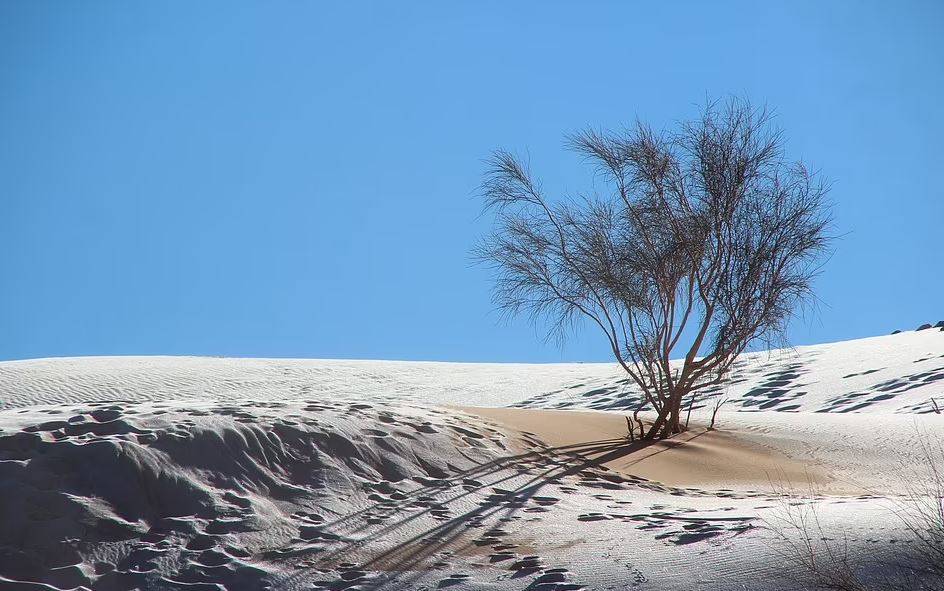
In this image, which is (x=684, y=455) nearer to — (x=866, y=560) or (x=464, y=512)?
(x=464, y=512)

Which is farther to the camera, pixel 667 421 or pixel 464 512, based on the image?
pixel 667 421

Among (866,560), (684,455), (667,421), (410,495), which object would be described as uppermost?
(667,421)

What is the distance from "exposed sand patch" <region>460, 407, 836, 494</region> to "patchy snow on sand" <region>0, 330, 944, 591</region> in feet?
0.15

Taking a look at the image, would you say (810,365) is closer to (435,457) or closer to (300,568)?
(435,457)

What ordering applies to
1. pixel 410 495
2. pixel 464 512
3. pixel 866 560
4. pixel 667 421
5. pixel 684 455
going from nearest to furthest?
pixel 866 560
pixel 464 512
pixel 410 495
pixel 684 455
pixel 667 421

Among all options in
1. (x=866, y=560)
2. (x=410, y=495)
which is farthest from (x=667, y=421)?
(x=866, y=560)

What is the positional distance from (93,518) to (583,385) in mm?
17052

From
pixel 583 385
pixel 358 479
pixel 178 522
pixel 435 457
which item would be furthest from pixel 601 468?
pixel 583 385

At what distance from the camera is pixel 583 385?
2341 cm

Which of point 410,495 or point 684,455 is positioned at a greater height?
point 684,455

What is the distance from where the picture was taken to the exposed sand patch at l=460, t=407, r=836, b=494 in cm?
→ 1095

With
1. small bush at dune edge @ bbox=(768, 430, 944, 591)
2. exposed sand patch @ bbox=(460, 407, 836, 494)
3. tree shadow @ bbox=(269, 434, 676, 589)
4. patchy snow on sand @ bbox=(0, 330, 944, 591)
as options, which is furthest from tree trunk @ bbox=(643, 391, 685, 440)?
small bush at dune edge @ bbox=(768, 430, 944, 591)

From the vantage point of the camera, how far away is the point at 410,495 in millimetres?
8633

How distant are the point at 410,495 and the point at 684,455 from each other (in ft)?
15.4
